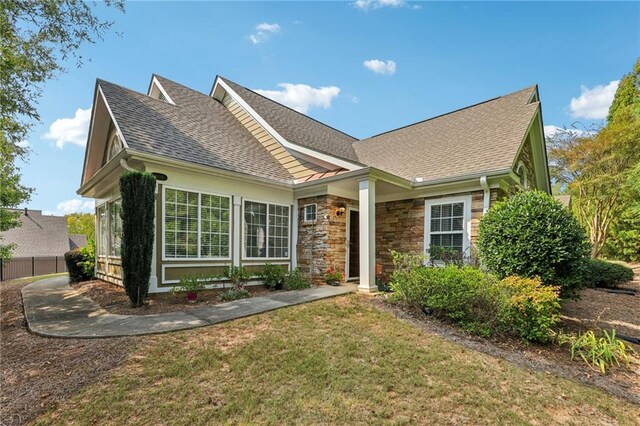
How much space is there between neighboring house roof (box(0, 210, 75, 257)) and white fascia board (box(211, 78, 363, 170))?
839 inches

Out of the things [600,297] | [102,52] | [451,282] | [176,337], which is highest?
[102,52]

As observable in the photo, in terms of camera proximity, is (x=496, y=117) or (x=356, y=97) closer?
(x=496, y=117)

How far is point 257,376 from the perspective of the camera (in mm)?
3277

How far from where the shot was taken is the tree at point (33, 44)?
6.60 meters

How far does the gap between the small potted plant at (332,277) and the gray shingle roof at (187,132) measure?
2.98 m

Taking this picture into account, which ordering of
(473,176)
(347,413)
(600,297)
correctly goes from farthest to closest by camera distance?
(600,297)
(473,176)
(347,413)

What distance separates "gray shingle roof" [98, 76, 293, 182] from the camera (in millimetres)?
7090

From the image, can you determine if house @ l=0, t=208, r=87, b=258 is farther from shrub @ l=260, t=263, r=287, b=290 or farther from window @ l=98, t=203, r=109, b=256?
shrub @ l=260, t=263, r=287, b=290

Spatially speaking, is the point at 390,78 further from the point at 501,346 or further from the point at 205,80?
the point at 501,346

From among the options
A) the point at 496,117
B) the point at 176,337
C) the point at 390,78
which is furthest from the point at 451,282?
the point at 390,78

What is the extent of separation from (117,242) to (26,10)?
570 cm

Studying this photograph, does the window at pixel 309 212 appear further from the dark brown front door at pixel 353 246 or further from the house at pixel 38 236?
the house at pixel 38 236

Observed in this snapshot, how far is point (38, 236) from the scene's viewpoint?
23953 mm

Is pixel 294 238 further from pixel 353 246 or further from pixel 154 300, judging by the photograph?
pixel 154 300
